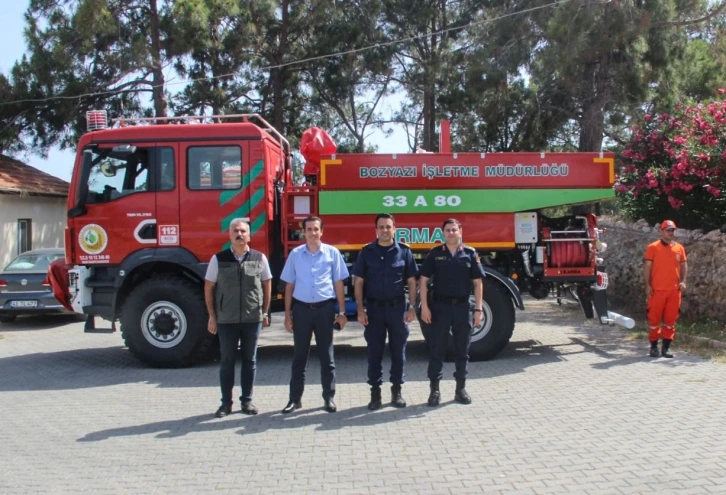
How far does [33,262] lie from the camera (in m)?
13.2

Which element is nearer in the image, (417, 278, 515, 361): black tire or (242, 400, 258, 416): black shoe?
(242, 400, 258, 416): black shoe

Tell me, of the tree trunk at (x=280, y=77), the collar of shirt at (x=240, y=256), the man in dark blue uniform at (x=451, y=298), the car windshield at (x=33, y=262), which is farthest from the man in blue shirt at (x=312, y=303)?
the tree trunk at (x=280, y=77)

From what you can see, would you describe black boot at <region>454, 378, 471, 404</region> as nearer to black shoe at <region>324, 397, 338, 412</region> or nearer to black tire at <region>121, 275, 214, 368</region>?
black shoe at <region>324, 397, 338, 412</region>

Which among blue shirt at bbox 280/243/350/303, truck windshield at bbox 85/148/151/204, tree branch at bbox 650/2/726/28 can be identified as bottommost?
blue shirt at bbox 280/243/350/303

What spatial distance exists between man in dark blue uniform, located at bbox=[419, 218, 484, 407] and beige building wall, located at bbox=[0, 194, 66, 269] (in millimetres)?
14304

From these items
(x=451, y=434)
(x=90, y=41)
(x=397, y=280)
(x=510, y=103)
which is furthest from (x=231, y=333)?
(x=90, y=41)

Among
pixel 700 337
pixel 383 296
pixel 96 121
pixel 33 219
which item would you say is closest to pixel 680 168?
pixel 700 337

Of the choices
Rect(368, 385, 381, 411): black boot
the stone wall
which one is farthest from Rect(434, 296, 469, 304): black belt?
the stone wall

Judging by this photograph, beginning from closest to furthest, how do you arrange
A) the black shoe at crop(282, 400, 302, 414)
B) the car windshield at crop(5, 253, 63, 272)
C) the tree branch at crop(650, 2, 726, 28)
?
the black shoe at crop(282, 400, 302, 414), the tree branch at crop(650, 2, 726, 28), the car windshield at crop(5, 253, 63, 272)

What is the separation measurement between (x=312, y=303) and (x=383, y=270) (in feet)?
2.36

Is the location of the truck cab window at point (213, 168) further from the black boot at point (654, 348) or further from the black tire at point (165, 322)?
the black boot at point (654, 348)

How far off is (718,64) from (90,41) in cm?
1394

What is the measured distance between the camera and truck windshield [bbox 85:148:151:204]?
27.5ft

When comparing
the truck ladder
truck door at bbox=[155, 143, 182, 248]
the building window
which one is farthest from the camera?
the building window
